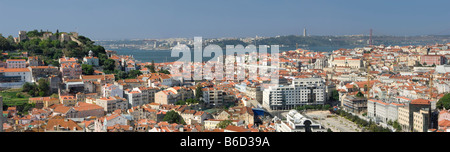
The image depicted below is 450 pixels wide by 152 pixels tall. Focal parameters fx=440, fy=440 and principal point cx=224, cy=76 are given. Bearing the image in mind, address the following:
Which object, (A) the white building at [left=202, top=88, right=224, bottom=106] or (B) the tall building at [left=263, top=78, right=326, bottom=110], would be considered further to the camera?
(B) the tall building at [left=263, top=78, right=326, bottom=110]

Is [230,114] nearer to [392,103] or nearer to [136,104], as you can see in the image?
[136,104]

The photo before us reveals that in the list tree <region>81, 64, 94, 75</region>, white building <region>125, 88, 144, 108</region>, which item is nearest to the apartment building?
tree <region>81, 64, 94, 75</region>

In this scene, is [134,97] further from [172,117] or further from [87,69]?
[87,69]

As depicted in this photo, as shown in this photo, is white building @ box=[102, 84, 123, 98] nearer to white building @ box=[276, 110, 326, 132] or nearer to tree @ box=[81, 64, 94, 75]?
tree @ box=[81, 64, 94, 75]

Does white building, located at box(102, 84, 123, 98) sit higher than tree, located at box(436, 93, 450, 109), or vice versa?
white building, located at box(102, 84, 123, 98)

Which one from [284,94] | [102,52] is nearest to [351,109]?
[284,94]
